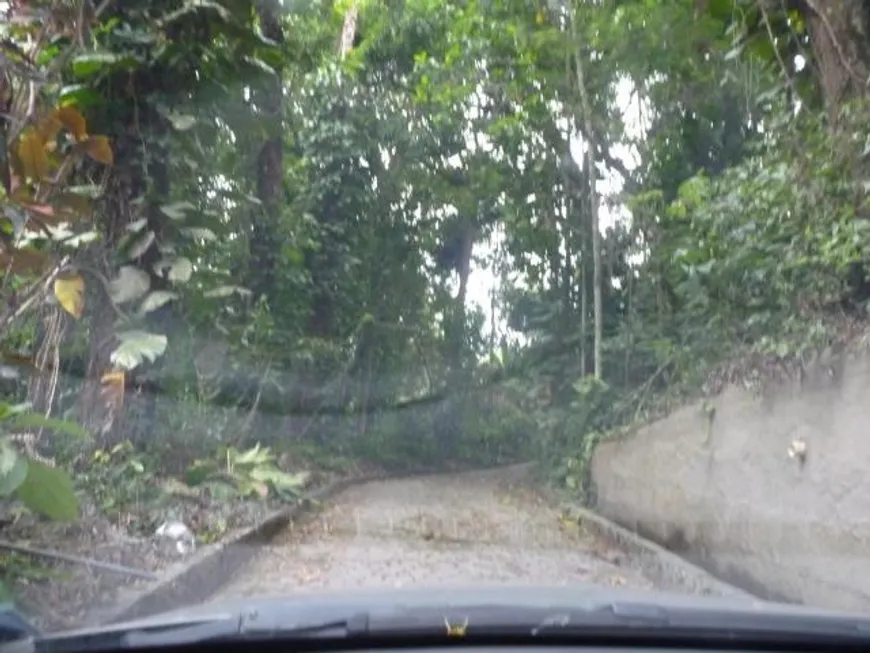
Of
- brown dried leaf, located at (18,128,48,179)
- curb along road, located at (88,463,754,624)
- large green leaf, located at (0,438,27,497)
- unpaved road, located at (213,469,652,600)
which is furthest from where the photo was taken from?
unpaved road, located at (213,469,652,600)

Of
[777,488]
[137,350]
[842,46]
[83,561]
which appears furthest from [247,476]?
[842,46]

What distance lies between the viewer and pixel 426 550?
9047 millimetres

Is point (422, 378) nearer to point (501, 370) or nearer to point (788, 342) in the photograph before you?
point (501, 370)

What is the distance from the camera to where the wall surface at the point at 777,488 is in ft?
22.4

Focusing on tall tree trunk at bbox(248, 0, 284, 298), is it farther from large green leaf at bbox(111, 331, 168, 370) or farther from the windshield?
large green leaf at bbox(111, 331, 168, 370)

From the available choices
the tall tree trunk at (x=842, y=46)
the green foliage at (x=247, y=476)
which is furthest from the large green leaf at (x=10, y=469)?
the tall tree trunk at (x=842, y=46)

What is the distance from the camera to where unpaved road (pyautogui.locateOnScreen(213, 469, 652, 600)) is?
7.72 m

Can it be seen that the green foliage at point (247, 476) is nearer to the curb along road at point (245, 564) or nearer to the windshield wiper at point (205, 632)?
the curb along road at point (245, 564)

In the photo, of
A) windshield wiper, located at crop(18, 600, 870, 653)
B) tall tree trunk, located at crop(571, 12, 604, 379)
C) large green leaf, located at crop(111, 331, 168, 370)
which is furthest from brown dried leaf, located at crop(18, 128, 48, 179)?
tall tree trunk, located at crop(571, 12, 604, 379)

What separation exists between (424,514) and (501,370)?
30.5 ft

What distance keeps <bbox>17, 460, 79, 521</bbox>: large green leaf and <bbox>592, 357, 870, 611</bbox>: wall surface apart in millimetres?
4114

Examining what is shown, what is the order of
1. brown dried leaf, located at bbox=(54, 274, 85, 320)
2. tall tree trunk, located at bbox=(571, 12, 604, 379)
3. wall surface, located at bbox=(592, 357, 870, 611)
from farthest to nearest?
1. tall tree trunk, located at bbox=(571, 12, 604, 379)
2. wall surface, located at bbox=(592, 357, 870, 611)
3. brown dried leaf, located at bbox=(54, 274, 85, 320)

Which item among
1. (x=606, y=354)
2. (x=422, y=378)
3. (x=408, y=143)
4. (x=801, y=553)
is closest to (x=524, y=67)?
(x=408, y=143)

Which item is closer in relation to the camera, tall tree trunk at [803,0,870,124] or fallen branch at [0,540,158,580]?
fallen branch at [0,540,158,580]
